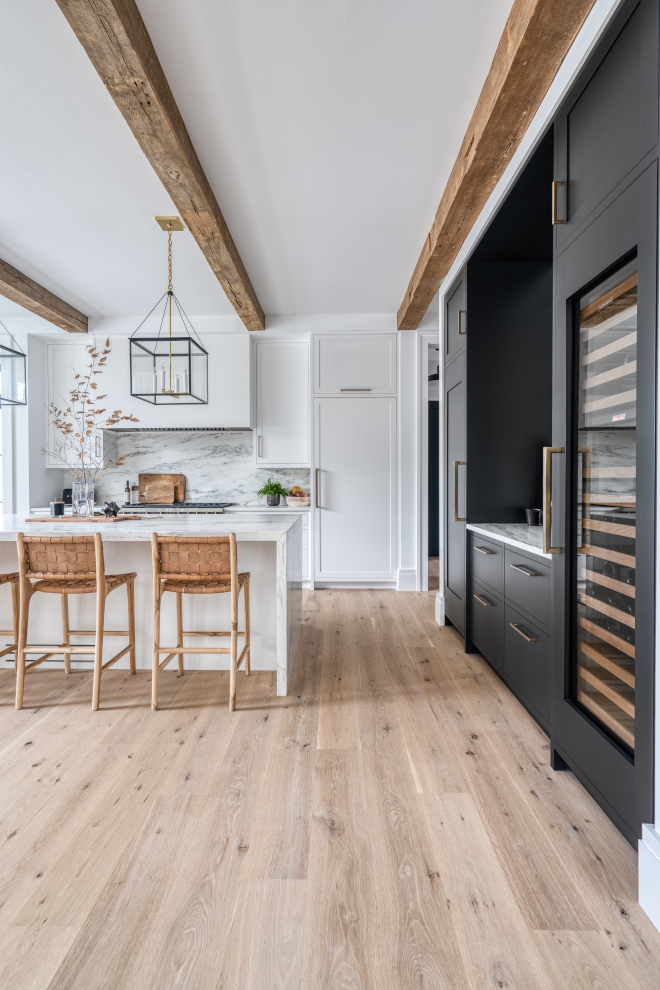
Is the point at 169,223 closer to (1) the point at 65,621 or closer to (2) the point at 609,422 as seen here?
(1) the point at 65,621

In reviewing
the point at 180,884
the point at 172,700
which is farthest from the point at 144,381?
the point at 180,884

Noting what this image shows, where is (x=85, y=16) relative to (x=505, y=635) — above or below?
above

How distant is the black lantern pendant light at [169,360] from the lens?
345cm

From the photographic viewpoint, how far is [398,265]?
3.88 m

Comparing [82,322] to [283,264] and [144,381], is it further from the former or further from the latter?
[283,264]

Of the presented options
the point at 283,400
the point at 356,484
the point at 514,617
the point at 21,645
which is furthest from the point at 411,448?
the point at 21,645

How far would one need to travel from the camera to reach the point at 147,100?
6.40 ft

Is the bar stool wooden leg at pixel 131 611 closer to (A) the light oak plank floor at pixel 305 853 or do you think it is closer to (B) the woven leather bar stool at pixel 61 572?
(B) the woven leather bar stool at pixel 61 572

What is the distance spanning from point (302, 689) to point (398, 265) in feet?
10.0

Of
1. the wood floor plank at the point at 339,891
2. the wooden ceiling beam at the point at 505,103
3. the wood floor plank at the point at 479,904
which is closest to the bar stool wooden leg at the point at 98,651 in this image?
the wood floor plank at the point at 339,891

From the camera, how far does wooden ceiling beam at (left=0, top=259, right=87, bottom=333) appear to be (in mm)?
3884

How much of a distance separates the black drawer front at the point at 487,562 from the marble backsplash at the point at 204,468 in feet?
8.62

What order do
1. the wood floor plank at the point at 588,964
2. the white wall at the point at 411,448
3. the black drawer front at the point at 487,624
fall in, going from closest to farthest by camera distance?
the wood floor plank at the point at 588,964, the black drawer front at the point at 487,624, the white wall at the point at 411,448

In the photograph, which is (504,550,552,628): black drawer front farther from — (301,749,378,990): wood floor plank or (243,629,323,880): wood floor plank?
(243,629,323,880): wood floor plank
